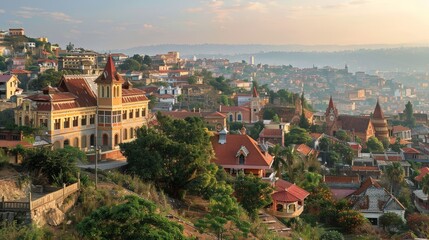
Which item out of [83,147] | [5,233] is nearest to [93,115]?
[83,147]

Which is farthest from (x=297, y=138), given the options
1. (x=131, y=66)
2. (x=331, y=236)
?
(x=131, y=66)

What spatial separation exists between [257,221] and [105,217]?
9.80 meters

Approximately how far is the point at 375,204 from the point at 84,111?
1579 centimetres

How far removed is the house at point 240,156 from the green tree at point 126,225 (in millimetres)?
14833

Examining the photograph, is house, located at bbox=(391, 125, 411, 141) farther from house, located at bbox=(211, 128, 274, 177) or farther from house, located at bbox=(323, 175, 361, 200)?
house, located at bbox=(211, 128, 274, 177)

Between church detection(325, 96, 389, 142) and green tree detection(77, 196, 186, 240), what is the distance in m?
48.1

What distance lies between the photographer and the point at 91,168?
2416cm

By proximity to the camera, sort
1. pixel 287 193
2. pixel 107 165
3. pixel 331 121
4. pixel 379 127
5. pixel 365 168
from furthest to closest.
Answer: pixel 379 127, pixel 331 121, pixel 365 168, pixel 287 193, pixel 107 165

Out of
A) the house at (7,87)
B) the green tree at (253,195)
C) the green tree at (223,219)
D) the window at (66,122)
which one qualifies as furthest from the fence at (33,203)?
the house at (7,87)

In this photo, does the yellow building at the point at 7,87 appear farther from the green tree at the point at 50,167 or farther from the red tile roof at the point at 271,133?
the green tree at the point at 50,167

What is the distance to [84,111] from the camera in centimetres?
3125

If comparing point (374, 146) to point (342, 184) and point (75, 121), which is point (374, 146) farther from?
point (75, 121)

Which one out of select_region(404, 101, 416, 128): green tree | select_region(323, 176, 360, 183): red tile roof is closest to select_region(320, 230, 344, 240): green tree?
select_region(323, 176, 360, 183): red tile roof

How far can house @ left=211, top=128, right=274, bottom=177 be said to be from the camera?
30.1 meters
